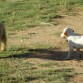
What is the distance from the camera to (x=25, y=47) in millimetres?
10414

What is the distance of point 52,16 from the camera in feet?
44.0

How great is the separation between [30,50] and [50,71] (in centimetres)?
176

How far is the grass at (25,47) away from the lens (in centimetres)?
829

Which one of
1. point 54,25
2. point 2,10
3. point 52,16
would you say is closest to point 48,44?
point 54,25

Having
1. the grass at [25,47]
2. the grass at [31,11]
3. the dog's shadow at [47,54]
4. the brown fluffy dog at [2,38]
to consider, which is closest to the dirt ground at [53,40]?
the dog's shadow at [47,54]

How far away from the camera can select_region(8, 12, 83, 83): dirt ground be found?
9344 millimetres

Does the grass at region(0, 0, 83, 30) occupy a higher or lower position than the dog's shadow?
higher

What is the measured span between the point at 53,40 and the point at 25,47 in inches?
38.9

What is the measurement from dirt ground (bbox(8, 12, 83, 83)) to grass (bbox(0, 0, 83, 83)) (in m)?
0.14

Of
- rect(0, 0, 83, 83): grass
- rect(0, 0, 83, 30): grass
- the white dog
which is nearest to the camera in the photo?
rect(0, 0, 83, 83): grass

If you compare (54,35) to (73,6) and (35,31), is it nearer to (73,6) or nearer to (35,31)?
(35,31)

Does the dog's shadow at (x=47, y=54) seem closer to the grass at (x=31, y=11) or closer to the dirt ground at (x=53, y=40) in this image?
the dirt ground at (x=53, y=40)

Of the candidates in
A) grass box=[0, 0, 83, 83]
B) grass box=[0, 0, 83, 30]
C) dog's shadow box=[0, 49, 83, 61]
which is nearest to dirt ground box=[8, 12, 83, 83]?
dog's shadow box=[0, 49, 83, 61]

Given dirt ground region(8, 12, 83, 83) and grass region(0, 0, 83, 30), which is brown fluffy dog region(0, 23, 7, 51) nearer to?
dirt ground region(8, 12, 83, 83)
